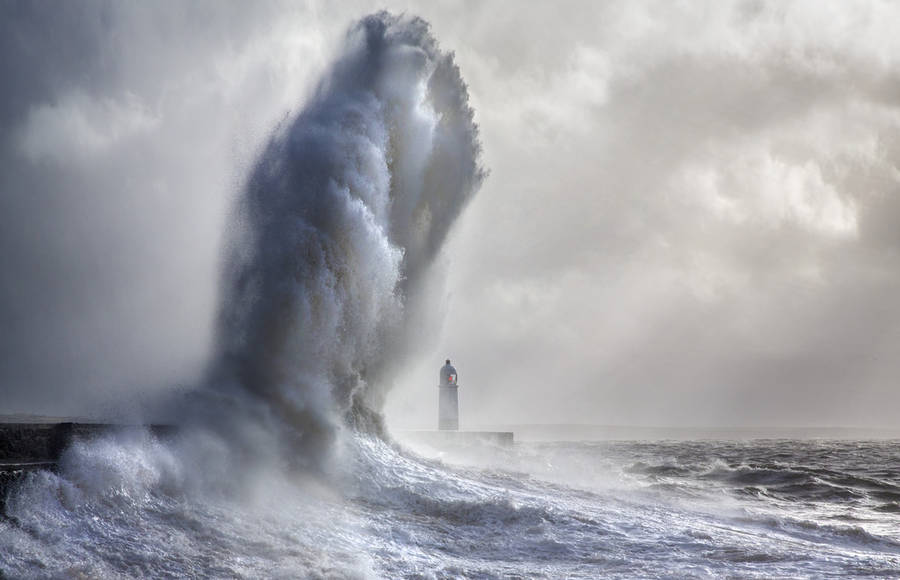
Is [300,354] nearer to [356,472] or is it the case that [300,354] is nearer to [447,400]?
[356,472]

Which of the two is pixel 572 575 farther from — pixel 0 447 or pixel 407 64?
pixel 407 64

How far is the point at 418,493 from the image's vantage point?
759cm

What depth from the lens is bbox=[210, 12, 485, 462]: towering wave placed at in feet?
29.9

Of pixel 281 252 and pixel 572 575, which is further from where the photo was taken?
pixel 281 252

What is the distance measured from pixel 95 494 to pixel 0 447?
0.86 m

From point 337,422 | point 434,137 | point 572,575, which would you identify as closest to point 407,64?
point 434,137

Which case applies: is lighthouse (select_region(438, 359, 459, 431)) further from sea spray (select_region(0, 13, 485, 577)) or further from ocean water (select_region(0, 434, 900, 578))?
ocean water (select_region(0, 434, 900, 578))

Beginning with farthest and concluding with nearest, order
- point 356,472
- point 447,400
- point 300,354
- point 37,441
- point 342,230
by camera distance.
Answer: point 447,400
point 342,230
point 300,354
point 356,472
point 37,441

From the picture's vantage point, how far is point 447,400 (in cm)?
1978

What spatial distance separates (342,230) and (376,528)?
4.95 meters

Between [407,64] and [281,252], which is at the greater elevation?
[407,64]


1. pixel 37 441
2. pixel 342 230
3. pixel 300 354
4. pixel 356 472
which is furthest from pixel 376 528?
pixel 342 230

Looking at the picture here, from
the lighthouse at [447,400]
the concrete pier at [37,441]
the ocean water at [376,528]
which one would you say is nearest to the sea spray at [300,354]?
the ocean water at [376,528]

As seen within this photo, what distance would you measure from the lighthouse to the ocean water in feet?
33.1
